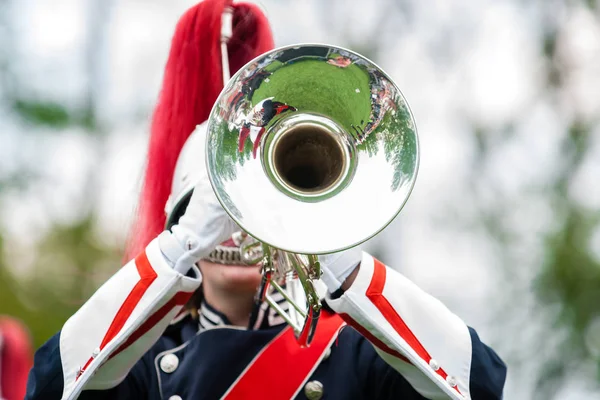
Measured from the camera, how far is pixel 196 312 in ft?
9.61

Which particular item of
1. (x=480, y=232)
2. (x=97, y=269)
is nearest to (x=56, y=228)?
(x=97, y=269)

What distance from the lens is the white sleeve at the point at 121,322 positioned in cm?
252

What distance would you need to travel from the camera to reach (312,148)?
8.27 ft

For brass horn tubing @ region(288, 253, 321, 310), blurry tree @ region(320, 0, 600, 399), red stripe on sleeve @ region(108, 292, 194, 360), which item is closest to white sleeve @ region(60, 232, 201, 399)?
red stripe on sleeve @ region(108, 292, 194, 360)

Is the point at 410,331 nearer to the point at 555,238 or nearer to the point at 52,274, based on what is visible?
the point at 555,238

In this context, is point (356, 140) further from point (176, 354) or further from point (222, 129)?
point (176, 354)

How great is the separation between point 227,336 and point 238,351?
48 millimetres

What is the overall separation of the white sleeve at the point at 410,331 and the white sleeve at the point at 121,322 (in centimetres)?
39

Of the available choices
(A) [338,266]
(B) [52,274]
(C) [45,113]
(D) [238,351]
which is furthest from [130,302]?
(B) [52,274]

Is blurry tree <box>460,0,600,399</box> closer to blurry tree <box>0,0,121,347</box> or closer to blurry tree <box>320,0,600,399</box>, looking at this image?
blurry tree <box>320,0,600,399</box>

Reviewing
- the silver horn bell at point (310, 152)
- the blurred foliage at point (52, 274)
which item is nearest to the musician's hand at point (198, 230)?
the silver horn bell at point (310, 152)

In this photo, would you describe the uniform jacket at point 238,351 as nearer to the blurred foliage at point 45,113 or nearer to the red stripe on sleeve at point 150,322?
the red stripe on sleeve at point 150,322

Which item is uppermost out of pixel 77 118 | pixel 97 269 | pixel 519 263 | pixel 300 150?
pixel 300 150

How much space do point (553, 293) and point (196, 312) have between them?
26.9 ft
